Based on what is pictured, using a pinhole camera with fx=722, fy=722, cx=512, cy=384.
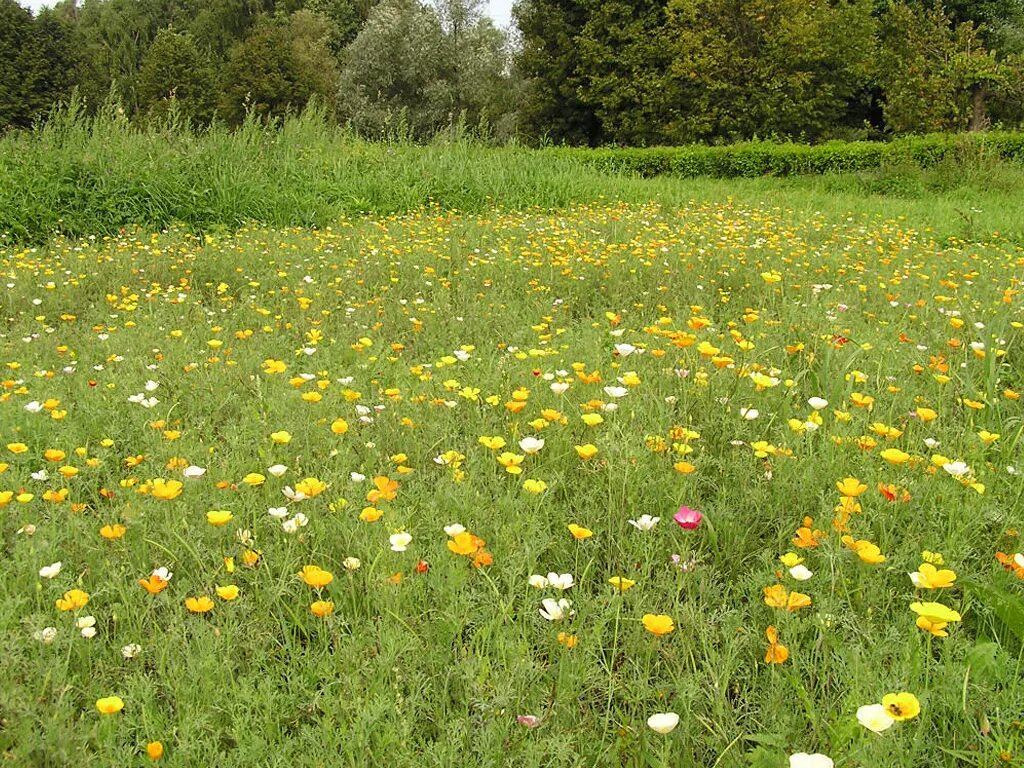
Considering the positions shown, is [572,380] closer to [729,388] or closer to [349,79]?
[729,388]

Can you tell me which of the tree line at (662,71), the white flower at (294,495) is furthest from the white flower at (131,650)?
the tree line at (662,71)

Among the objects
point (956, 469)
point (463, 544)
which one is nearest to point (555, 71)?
point (956, 469)

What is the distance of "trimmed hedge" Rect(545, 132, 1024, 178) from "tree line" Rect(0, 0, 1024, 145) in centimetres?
353

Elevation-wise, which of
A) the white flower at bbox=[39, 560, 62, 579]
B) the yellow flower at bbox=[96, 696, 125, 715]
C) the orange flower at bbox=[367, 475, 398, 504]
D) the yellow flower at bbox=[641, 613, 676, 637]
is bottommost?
the yellow flower at bbox=[96, 696, 125, 715]

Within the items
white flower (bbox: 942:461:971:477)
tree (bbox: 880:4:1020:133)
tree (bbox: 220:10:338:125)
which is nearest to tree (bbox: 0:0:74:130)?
tree (bbox: 220:10:338:125)

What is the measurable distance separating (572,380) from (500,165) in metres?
8.13

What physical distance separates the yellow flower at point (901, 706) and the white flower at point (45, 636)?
1.53 metres

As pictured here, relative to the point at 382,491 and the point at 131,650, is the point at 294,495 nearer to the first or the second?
the point at 382,491

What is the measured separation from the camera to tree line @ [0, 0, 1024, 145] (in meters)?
20.2

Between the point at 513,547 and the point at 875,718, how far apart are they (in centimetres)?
92

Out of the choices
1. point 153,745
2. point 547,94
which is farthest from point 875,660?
point 547,94

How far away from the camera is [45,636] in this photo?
4.72 ft

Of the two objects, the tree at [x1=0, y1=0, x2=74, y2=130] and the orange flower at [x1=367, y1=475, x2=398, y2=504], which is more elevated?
the tree at [x1=0, y1=0, x2=74, y2=130]

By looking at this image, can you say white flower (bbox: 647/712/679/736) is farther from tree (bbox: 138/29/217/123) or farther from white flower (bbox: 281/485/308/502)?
tree (bbox: 138/29/217/123)
